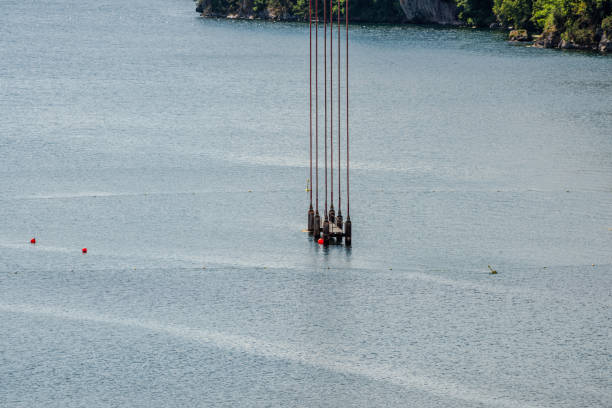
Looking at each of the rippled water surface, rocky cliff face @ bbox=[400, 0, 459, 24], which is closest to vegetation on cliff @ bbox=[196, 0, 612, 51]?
rocky cliff face @ bbox=[400, 0, 459, 24]

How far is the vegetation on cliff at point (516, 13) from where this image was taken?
99875 mm

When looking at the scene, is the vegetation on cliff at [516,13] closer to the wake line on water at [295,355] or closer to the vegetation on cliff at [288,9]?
the vegetation on cliff at [288,9]

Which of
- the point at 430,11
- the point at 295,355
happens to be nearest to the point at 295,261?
the point at 295,355

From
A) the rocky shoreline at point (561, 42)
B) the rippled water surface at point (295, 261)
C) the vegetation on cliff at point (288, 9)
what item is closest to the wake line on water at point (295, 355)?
the rippled water surface at point (295, 261)

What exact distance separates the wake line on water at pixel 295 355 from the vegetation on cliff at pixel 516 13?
3234 inches

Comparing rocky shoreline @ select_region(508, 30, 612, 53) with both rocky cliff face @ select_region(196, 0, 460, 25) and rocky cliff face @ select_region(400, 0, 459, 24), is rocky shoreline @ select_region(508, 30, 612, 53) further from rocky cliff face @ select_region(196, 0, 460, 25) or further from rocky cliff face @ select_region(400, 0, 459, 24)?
rocky cliff face @ select_region(196, 0, 460, 25)

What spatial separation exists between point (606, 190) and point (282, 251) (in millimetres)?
13847

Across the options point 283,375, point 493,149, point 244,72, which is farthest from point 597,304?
point 244,72

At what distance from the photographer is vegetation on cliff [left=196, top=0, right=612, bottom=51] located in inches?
3932

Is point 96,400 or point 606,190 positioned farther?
point 606,190

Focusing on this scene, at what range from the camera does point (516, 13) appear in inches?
4688

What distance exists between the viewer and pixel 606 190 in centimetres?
3588

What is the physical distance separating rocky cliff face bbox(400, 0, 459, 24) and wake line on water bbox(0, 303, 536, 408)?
429 feet

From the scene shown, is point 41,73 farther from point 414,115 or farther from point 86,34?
point 86,34
